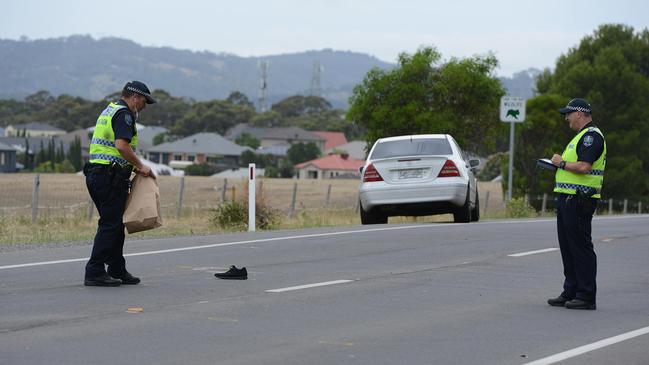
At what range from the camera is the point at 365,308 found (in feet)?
32.5

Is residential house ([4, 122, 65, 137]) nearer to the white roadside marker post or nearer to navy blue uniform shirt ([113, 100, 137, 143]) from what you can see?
the white roadside marker post

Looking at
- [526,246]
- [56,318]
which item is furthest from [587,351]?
[526,246]

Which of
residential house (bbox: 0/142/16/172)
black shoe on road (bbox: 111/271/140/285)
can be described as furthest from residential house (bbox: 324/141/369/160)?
black shoe on road (bbox: 111/271/140/285)

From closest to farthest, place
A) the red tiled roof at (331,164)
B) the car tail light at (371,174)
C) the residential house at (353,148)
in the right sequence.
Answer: the car tail light at (371,174) < the red tiled roof at (331,164) < the residential house at (353,148)

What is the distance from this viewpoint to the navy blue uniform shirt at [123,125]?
417 inches

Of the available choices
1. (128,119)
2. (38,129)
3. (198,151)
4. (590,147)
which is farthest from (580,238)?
(38,129)

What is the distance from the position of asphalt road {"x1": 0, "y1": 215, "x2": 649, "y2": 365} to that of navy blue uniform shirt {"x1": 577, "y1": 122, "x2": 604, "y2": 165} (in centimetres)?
129

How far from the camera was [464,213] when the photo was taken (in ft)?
68.2

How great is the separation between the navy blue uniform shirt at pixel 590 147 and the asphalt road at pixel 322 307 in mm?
1292

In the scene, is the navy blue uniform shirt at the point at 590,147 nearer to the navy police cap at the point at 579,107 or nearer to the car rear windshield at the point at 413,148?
the navy police cap at the point at 579,107

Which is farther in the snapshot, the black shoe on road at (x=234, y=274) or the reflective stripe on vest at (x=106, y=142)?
the black shoe on road at (x=234, y=274)

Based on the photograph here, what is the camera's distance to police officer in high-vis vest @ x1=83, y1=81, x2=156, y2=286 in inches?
419

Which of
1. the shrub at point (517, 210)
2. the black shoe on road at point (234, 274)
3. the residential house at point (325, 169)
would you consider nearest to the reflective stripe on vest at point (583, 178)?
the black shoe on road at point (234, 274)

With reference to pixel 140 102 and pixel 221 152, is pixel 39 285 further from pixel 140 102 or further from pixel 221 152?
pixel 221 152
